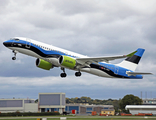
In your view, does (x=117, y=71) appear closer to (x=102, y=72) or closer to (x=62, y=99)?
(x=102, y=72)

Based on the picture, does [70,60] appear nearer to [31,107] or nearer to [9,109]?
[31,107]

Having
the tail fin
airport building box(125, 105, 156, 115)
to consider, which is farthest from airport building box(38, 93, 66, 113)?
the tail fin

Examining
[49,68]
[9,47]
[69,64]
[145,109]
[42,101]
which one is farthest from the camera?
[42,101]

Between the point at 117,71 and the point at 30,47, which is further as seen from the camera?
the point at 117,71

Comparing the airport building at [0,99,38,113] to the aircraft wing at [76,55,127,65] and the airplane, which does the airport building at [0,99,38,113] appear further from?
the aircraft wing at [76,55,127,65]

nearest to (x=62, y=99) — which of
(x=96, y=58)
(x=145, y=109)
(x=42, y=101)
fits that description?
(x=42, y=101)

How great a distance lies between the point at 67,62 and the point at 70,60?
0.89 metres

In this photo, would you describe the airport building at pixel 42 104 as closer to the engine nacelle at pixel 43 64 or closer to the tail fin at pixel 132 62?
the tail fin at pixel 132 62

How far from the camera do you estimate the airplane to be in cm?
4731

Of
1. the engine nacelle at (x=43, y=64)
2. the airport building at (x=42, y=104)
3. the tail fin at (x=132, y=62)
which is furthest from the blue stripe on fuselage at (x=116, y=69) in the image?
the airport building at (x=42, y=104)

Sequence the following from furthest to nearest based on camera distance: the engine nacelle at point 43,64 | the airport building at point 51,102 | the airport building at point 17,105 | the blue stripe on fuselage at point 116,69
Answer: the airport building at point 51,102 < the airport building at point 17,105 < the blue stripe on fuselage at point 116,69 < the engine nacelle at point 43,64

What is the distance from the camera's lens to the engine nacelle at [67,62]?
49600 millimetres

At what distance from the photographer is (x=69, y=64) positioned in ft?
165

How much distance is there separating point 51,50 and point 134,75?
23681 mm
